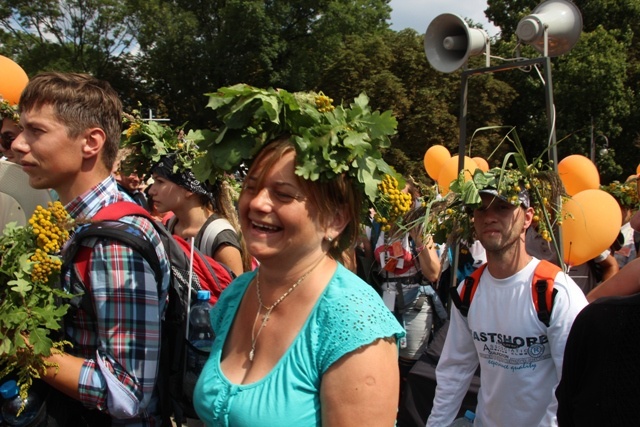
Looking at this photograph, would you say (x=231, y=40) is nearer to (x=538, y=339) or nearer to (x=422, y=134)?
(x=422, y=134)

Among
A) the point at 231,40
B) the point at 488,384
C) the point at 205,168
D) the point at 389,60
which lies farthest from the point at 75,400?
the point at 231,40

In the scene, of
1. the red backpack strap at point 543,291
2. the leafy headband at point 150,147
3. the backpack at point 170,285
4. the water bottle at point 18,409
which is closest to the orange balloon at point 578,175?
the red backpack strap at point 543,291

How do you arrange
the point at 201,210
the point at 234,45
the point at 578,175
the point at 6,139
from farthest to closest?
the point at 234,45
the point at 578,175
the point at 201,210
the point at 6,139

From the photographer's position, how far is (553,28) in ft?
14.7

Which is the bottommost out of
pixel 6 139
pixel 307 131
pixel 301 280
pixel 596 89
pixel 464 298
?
pixel 464 298

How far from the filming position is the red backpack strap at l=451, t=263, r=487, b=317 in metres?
3.25

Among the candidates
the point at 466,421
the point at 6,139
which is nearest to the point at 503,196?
the point at 466,421

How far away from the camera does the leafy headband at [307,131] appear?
70.2 inches

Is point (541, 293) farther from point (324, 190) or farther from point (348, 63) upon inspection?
point (348, 63)

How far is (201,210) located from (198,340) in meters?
1.99

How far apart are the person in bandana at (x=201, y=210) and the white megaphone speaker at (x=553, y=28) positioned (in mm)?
2402

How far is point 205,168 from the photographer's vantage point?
203 cm

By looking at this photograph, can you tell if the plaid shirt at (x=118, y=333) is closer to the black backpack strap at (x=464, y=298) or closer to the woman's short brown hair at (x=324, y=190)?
the woman's short brown hair at (x=324, y=190)

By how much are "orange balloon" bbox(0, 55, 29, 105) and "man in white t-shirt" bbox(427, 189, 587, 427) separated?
10.9 ft
